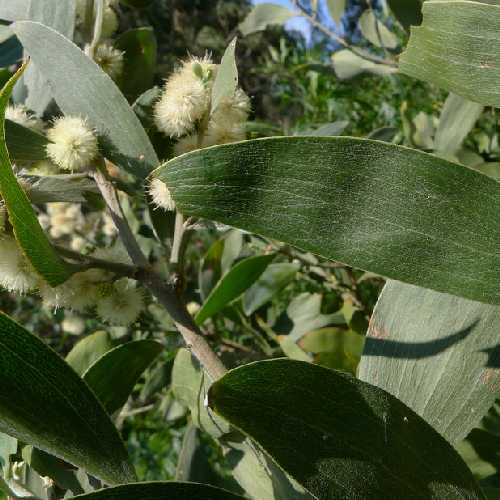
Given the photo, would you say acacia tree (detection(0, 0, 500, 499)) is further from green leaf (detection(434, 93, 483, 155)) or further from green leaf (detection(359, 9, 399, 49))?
green leaf (detection(359, 9, 399, 49))

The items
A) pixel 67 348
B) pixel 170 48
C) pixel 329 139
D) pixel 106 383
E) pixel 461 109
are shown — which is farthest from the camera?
pixel 170 48

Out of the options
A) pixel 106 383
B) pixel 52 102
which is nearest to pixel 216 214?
pixel 106 383

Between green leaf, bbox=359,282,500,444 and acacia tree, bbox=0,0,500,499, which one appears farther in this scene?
green leaf, bbox=359,282,500,444

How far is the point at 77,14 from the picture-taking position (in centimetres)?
136

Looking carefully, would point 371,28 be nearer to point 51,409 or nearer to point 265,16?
point 265,16

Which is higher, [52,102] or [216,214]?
[216,214]

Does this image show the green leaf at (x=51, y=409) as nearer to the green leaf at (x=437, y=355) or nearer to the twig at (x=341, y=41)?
the green leaf at (x=437, y=355)

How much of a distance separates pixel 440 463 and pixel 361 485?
5.3 inches

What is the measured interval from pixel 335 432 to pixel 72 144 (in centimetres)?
63

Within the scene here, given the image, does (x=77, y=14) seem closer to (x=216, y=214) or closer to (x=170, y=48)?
(x=216, y=214)

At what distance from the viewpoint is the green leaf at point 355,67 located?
6.98ft

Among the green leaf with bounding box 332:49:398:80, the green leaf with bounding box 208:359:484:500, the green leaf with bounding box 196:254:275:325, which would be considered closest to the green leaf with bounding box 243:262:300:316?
the green leaf with bounding box 196:254:275:325

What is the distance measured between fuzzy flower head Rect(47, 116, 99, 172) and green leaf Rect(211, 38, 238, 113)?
227 mm

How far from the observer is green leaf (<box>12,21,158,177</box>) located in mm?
1074
